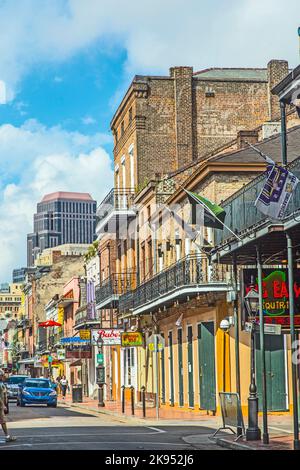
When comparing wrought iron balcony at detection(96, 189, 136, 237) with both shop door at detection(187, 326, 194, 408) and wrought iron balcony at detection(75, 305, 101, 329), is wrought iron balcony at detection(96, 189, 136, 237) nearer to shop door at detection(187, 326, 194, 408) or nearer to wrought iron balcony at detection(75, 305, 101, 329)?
shop door at detection(187, 326, 194, 408)

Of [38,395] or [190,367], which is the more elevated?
[190,367]

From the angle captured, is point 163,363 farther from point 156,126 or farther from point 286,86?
point 286,86

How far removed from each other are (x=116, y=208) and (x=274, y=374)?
16.4 metres

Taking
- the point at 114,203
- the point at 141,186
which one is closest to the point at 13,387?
the point at 114,203

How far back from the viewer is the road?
59.4 ft

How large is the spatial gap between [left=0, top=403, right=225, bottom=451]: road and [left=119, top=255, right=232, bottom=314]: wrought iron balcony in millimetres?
4975

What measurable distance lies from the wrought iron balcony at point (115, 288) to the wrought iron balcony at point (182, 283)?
4.36m

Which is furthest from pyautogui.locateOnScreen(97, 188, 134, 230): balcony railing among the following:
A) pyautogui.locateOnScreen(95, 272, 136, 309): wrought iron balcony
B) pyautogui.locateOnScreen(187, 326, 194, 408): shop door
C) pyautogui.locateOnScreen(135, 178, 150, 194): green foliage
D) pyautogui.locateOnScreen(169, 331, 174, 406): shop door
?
pyautogui.locateOnScreen(187, 326, 194, 408): shop door

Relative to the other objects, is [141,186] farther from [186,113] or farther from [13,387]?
[13,387]

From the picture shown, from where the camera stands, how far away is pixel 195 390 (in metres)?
32.6

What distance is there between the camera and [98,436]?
2081 cm

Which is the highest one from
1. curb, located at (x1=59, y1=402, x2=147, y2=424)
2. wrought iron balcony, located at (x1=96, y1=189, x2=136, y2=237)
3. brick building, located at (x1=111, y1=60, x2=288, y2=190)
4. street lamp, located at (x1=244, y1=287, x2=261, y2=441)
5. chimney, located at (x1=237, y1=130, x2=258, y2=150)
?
brick building, located at (x1=111, y1=60, x2=288, y2=190)

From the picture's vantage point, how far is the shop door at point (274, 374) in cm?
2862
